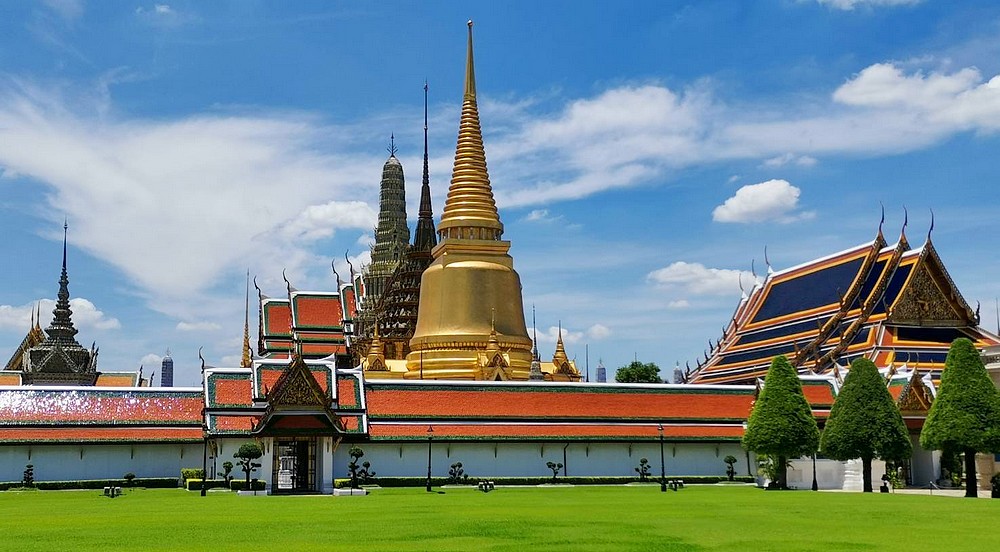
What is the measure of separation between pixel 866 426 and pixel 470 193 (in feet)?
103

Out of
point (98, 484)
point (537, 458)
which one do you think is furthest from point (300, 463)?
point (537, 458)

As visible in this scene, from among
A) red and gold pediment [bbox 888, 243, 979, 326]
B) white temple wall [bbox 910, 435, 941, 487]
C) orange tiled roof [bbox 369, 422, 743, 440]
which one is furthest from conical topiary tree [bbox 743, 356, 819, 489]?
red and gold pediment [bbox 888, 243, 979, 326]

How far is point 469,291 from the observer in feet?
203

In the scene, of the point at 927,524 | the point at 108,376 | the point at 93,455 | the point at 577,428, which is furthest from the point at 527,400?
the point at 108,376

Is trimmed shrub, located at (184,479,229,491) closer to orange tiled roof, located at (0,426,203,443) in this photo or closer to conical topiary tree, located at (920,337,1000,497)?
orange tiled roof, located at (0,426,203,443)

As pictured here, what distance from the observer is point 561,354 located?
75000 mm

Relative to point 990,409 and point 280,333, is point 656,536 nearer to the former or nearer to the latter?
point 990,409

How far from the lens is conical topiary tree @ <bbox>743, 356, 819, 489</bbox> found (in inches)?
1529

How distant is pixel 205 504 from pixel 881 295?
3582 cm

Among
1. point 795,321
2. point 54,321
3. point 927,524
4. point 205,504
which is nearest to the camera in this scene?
point 927,524

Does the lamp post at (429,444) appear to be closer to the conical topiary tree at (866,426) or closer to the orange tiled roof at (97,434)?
the orange tiled roof at (97,434)

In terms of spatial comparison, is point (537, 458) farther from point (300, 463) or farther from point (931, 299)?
point (931, 299)

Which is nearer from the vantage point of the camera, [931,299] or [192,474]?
[192,474]

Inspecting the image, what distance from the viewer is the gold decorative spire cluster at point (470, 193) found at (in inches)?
2495
